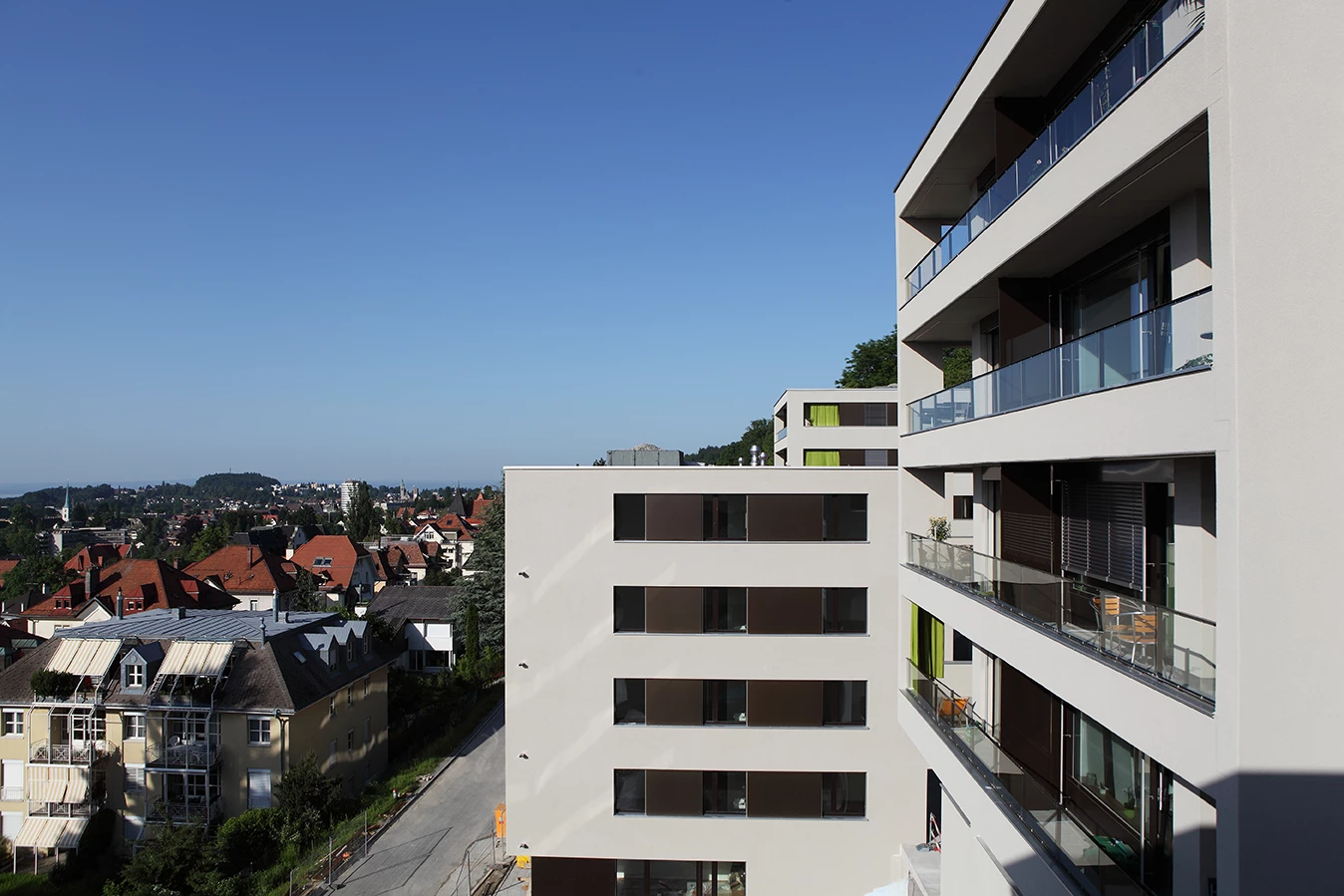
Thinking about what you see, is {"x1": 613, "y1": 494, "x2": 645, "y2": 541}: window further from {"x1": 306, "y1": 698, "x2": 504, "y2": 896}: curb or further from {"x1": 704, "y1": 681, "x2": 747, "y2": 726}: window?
{"x1": 306, "y1": 698, "x2": 504, "y2": 896}: curb

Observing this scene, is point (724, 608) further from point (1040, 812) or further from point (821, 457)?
point (821, 457)

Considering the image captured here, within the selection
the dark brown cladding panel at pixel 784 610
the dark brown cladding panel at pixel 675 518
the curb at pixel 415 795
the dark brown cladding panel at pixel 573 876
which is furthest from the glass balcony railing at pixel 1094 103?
the curb at pixel 415 795

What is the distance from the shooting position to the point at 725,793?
16.9 metres

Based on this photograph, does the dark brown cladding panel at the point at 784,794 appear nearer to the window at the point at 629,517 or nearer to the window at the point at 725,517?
the window at the point at 725,517

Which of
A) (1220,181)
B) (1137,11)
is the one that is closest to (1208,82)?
Answer: (1220,181)

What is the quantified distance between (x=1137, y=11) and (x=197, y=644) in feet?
104

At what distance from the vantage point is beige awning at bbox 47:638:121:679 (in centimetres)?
2742

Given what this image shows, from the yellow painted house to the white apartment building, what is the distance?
75.3 ft

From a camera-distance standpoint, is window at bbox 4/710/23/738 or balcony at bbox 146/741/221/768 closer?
balcony at bbox 146/741/221/768

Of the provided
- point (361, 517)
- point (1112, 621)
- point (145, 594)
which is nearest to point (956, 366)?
point (1112, 621)

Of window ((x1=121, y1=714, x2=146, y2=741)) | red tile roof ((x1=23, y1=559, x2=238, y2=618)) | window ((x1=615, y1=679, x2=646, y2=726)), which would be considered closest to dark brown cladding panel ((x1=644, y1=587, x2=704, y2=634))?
window ((x1=615, y1=679, x2=646, y2=726))

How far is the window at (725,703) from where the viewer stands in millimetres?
16828

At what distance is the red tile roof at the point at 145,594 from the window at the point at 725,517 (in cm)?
4461

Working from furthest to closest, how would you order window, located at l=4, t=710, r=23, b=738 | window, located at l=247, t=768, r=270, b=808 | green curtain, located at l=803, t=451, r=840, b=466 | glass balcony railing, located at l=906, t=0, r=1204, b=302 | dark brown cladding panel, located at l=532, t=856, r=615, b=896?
green curtain, located at l=803, t=451, r=840, b=466 → window, located at l=4, t=710, r=23, b=738 → window, located at l=247, t=768, r=270, b=808 → dark brown cladding panel, located at l=532, t=856, r=615, b=896 → glass balcony railing, located at l=906, t=0, r=1204, b=302
